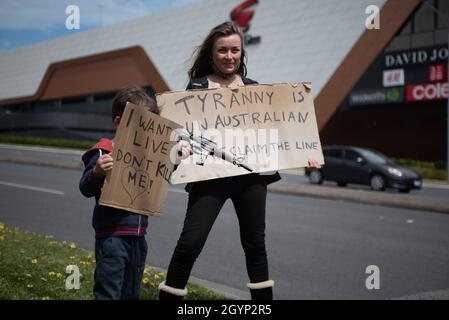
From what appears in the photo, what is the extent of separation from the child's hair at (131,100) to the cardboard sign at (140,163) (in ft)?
0.34

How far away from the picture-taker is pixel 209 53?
11.0 feet

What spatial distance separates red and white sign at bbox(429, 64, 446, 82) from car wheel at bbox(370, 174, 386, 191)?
40.4 ft

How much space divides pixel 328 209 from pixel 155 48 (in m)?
33.2

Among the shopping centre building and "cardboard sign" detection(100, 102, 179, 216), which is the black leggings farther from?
the shopping centre building

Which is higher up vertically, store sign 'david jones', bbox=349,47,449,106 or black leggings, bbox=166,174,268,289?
store sign 'david jones', bbox=349,47,449,106

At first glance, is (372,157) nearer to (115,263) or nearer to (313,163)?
(313,163)

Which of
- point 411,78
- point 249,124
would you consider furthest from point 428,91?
point 249,124

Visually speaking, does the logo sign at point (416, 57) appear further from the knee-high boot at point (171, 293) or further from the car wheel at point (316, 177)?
the knee-high boot at point (171, 293)

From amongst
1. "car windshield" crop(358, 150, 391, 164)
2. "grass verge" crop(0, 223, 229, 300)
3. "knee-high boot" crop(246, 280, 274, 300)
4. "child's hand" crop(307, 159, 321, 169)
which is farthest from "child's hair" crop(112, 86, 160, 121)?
"car windshield" crop(358, 150, 391, 164)

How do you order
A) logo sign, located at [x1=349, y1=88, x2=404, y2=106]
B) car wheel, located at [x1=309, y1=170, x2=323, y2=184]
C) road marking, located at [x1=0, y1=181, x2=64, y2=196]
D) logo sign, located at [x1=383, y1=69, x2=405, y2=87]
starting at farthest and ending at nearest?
logo sign, located at [x1=349, y1=88, x2=404, y2=106] < logo sign, located at [x1=383, y1=69, x2=405, y2=87] < car wheel, located at [x1=309, y1=170, x2=323, y2=184] < road marking, located at [x1=0, y1=181, x2=64, y2=196]

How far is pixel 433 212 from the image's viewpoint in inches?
456

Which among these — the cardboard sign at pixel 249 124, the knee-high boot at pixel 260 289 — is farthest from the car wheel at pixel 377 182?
the knee-high boot at pixel 260 289

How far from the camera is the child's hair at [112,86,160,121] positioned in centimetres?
292

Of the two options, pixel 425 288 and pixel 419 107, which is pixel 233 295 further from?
pixel 419 107
